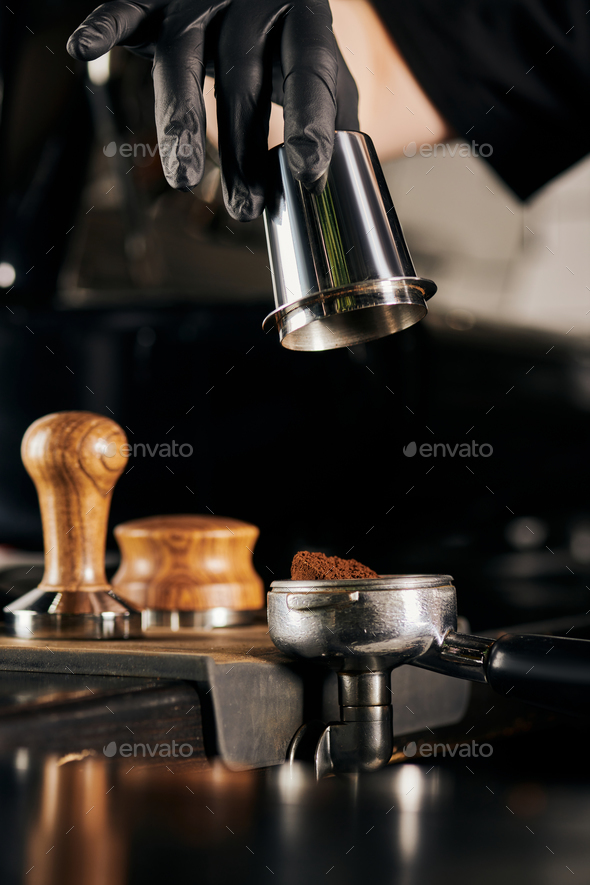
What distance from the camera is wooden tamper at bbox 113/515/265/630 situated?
611mm

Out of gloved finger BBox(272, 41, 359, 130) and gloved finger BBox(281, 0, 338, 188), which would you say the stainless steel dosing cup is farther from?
gloved finger BBox(272, 41, 359, 130)

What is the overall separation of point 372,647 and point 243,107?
33 cm

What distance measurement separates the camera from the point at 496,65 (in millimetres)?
873

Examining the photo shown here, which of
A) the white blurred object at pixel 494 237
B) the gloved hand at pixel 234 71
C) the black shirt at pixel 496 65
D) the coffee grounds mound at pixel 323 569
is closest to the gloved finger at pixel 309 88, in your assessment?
the gloved hand at pixel 234 71

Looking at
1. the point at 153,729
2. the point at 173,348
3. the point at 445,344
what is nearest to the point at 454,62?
the point at 445,344

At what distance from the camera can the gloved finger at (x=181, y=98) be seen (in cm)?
48

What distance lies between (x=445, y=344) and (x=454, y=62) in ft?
1.02

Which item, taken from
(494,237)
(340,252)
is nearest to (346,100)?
(340,252)

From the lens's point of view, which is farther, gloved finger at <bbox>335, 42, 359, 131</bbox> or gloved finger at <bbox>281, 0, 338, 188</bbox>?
gloved finger at <bbox>335, 42, 359, 131</bbox>

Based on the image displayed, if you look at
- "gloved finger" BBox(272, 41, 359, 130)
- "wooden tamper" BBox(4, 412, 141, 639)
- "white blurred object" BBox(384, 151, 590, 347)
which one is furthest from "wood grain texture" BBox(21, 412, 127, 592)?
"white blurred object" BBox(384, 151, 590, 347)

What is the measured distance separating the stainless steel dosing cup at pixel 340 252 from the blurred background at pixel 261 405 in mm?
373

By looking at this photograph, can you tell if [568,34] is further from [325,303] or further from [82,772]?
[82,772]

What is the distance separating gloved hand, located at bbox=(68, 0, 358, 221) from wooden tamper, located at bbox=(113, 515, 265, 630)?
263 millimetres

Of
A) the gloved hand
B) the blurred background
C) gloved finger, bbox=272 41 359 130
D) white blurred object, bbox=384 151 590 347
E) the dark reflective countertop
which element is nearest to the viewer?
the dark reflective countertop
